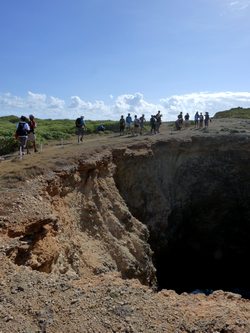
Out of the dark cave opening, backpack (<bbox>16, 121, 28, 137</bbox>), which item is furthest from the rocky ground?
the dark cave opening

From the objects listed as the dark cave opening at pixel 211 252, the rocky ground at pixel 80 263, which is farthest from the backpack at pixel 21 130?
the dark cave opening at pixel 211 252

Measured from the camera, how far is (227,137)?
31719mm

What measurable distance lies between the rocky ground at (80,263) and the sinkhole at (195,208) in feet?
14.1

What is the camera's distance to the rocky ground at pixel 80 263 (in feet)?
35.9

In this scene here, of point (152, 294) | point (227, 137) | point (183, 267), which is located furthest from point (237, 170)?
point (152, 294)

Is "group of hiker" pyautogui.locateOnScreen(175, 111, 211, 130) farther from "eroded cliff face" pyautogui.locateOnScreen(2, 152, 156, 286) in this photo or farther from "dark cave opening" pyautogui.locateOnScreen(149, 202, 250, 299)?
"eroded cliff face" pyautogui.locateOnScreen(2, 152, 156, 286)

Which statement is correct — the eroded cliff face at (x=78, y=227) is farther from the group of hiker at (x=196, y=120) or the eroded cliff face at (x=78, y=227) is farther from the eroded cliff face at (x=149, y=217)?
the group of hiker at (x=196, y=120)

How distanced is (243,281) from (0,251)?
1032 inches

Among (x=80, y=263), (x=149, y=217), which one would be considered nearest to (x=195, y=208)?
(x=149, y=217)

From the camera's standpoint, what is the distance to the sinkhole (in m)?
27.5

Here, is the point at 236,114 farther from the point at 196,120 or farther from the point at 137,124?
the point at 137,124

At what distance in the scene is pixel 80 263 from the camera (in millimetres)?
16656

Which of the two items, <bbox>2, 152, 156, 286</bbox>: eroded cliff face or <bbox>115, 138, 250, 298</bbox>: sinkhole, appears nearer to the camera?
<bbox>2, 152, 156, 286</bbox>: eroded cliff face

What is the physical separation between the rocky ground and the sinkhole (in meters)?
4.31
